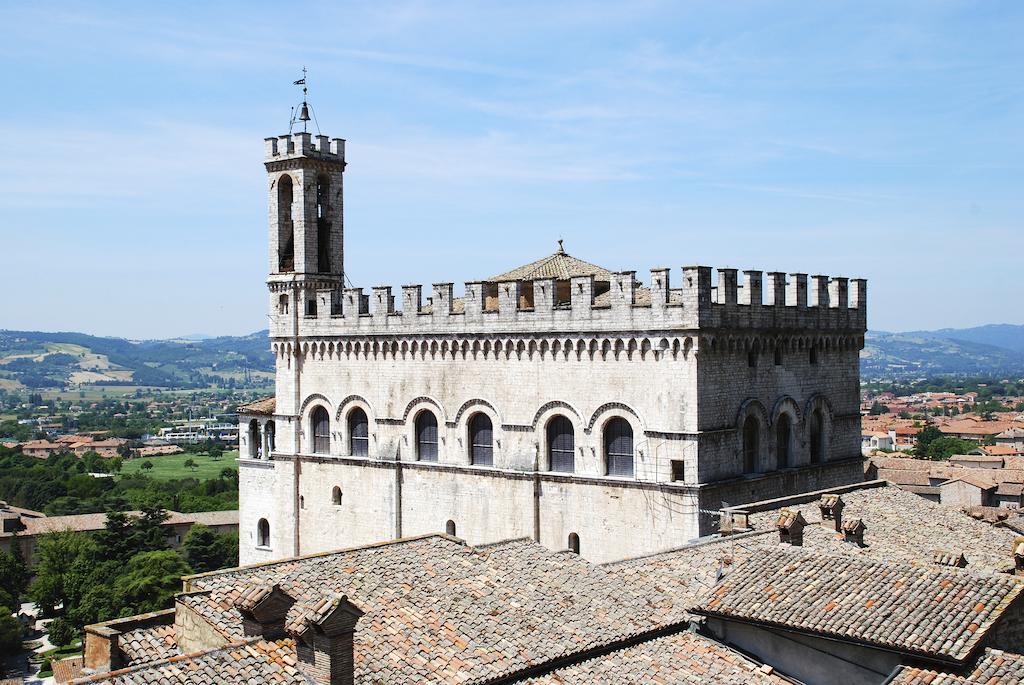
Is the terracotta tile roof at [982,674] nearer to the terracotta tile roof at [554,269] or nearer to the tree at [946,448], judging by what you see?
the terracotta tile roof at [554,269]

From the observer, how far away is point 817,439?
114ft

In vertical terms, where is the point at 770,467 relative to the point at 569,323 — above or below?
below

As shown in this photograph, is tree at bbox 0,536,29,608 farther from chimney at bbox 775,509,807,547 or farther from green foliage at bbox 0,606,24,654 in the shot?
chimney at bbox 775,509,807,547

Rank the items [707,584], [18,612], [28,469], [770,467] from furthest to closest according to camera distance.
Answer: [28,469], [18,612], [770,467], [707,584]

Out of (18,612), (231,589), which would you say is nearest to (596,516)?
(231,589)

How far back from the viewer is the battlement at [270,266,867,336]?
29.4 meters

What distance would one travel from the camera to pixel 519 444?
3266 centimetres

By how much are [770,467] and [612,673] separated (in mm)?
15684

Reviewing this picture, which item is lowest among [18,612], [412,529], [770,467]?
[18,612]

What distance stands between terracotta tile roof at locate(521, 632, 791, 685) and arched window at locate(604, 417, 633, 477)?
445 inches

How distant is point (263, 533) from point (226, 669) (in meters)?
26.6

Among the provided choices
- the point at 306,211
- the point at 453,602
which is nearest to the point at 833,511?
the point at 453,602

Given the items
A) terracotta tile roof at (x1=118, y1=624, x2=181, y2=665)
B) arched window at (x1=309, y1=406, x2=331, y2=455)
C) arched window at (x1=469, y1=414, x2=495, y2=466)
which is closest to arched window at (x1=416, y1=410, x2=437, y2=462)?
arched window at (x1=469, y1=414, x2=495, y2=466)

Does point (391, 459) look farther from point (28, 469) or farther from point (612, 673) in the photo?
point (28, 469)
